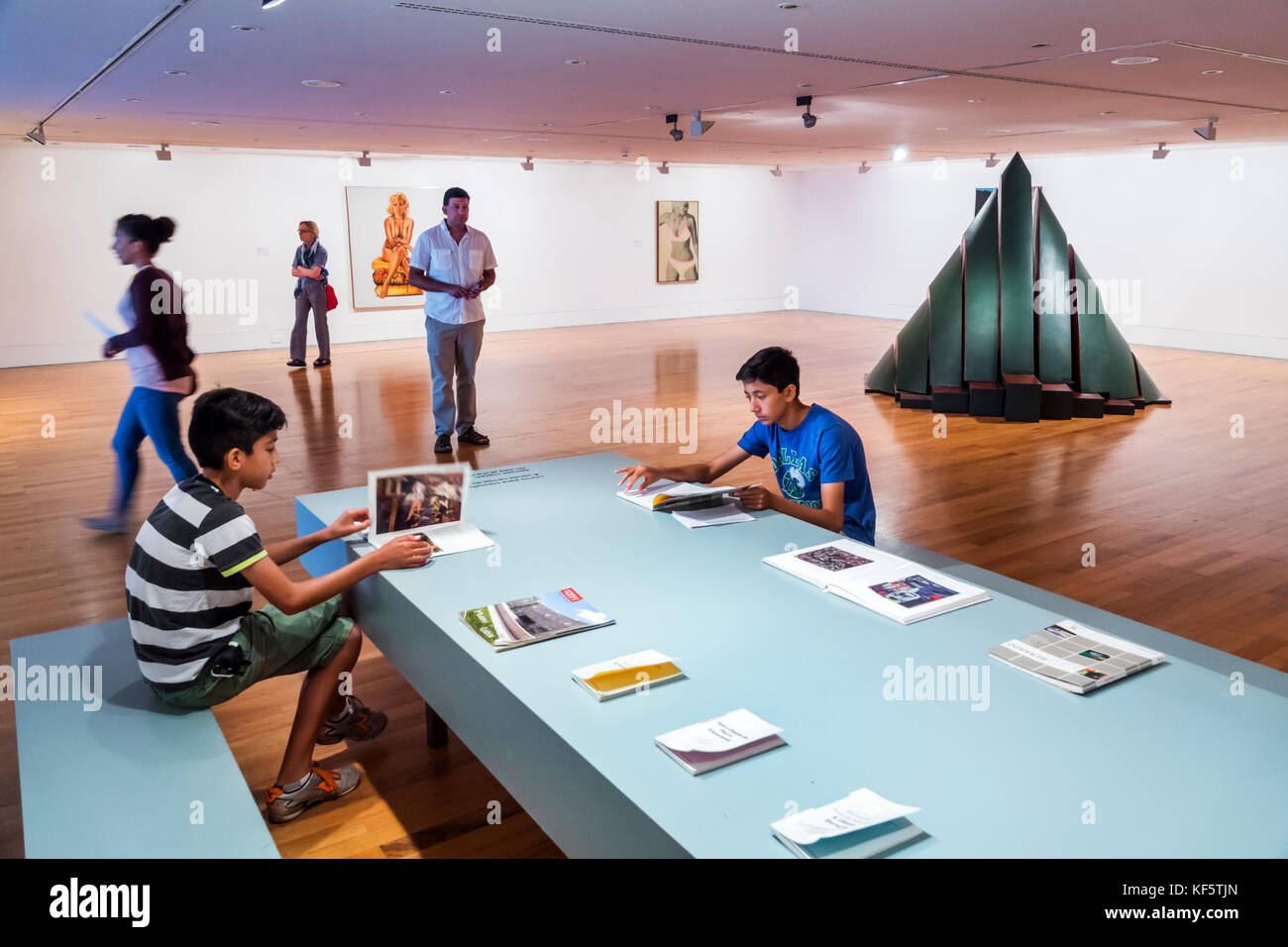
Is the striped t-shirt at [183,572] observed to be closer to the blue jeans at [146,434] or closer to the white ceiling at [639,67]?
the white ceiling at [639,67]

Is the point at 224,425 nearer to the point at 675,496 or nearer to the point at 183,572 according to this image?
the point at 183,572

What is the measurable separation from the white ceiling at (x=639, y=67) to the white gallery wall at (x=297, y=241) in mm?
2500

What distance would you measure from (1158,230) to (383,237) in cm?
1020

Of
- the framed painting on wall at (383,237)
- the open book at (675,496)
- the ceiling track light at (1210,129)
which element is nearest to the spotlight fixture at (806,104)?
the ceiling track light at (1210,129)

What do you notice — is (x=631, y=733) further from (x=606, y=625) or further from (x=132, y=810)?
(x=132, y=810)

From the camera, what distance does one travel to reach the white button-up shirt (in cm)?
657

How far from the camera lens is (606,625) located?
7.22 ft

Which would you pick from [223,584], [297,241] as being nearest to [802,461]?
[223,584]

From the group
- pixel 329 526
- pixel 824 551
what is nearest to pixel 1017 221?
pixel 824 551

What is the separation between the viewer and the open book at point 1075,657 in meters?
1.88

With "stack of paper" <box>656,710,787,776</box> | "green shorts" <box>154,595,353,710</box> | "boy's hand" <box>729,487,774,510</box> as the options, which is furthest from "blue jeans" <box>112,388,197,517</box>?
"stack of paper" <box>656,710,787,776</box>

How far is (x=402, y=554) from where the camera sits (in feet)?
8.45

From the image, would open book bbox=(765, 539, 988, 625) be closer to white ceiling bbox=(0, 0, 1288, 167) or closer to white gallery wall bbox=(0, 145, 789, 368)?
white ceiling bbox=(0, 0, 1288, 167)
